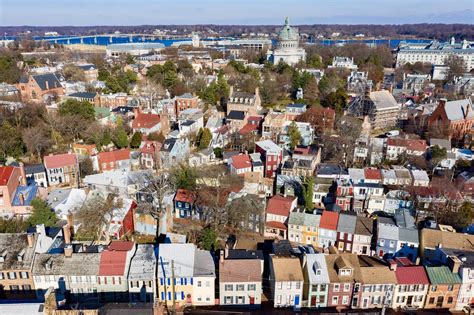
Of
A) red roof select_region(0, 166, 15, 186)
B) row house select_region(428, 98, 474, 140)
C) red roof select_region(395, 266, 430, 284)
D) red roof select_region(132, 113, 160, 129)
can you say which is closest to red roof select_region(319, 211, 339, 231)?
red roof select_region(395, 266, 430, 284)

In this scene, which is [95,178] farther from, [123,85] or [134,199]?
[123,85]

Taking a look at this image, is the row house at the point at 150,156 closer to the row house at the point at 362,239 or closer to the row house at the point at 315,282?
the row house at the point at 362,239

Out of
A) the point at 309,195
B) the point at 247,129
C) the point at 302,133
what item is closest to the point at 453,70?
the point at 302,133

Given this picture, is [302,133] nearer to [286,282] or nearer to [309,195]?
[309,195]

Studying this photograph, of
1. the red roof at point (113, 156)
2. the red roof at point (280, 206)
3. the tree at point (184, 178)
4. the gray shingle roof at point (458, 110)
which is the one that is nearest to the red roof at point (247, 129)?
the tree at point (184, 178)

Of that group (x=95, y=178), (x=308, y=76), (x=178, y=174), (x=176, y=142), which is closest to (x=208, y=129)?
(x=176, y=142)
